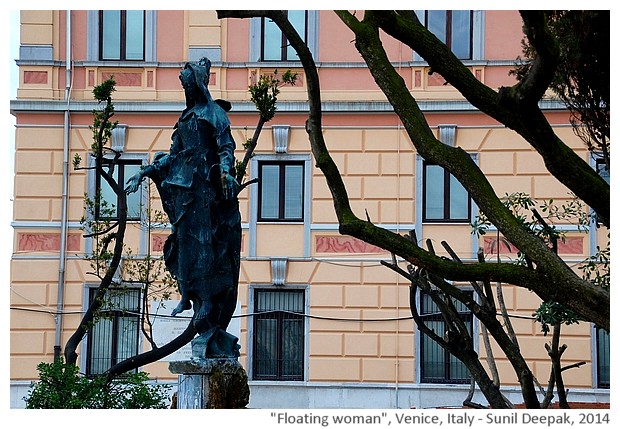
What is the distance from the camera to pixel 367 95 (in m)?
19.4

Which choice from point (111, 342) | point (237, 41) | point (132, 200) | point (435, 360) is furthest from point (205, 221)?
point (237, 41)

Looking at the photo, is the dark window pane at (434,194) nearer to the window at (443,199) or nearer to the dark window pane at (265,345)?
the window at (443,199)

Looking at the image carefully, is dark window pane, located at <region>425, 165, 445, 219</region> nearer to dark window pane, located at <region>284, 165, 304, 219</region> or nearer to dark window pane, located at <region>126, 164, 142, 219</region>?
dark window pane, located at <region>284, 165, 304, 219</region>

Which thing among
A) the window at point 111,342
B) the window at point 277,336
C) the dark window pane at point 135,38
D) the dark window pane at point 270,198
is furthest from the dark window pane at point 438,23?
the window at point 111,342

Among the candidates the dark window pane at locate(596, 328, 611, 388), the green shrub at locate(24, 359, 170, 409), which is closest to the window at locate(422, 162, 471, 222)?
the dark window pane at locate(596, 328, 611, 388)

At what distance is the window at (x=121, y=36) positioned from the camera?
1952cm

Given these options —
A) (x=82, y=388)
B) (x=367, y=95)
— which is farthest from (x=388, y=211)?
(x=82, y=388)

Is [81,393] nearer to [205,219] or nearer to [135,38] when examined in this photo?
[205,219]

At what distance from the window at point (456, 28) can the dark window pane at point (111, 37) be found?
16.4 ft

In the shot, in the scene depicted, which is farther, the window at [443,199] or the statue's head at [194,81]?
the window at [443,199]

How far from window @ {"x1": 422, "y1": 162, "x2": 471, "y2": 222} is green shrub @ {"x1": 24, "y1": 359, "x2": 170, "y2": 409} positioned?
8.32 meters

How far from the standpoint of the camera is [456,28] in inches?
764
